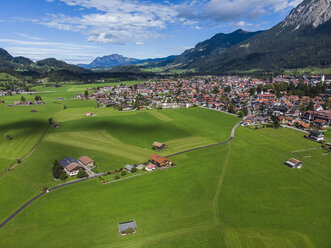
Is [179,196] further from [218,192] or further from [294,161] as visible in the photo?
[294,161]

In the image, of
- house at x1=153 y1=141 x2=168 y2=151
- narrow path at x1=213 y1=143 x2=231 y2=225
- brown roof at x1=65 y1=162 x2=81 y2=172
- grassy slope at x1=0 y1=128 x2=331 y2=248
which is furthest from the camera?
house at x1=153 y1=141 x2=168 y2=151

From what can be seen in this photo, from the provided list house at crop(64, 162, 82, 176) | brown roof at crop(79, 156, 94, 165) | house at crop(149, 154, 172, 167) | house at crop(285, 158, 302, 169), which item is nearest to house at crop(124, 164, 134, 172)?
house at crop(149, 154, 172, 167)

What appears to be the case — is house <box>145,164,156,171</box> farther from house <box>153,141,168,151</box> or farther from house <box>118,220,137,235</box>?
house <box>118,220,137,235</box>

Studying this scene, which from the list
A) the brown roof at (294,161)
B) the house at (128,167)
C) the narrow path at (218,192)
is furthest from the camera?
the brown roof at (294,161)

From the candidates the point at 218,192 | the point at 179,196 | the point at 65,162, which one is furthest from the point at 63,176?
the point at 218,192

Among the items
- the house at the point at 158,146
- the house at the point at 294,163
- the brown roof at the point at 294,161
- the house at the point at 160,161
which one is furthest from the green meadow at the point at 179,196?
the brown roof at the point at 294,161

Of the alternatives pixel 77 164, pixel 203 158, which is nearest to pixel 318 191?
pixel 203 158

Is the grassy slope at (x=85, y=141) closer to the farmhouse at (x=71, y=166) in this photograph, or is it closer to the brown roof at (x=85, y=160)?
the brown roof at (x=85, y=160)
